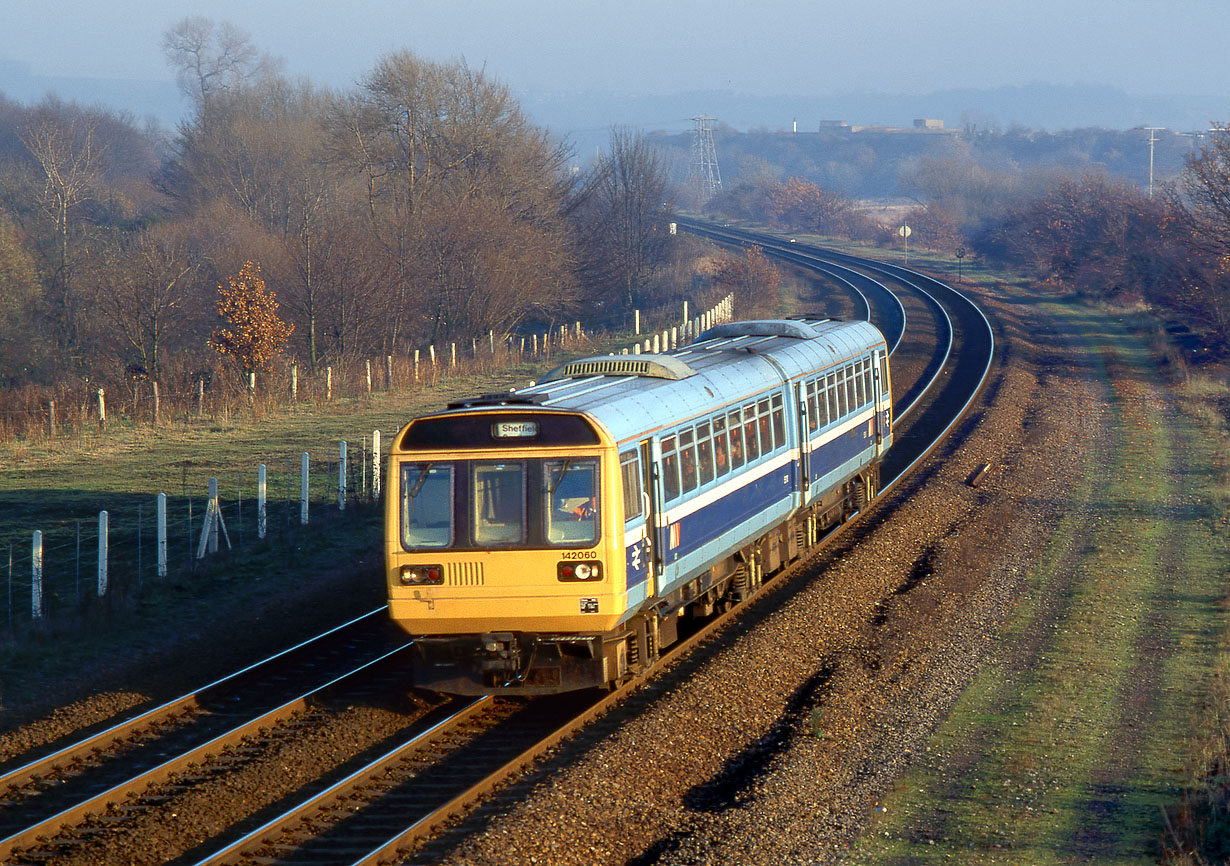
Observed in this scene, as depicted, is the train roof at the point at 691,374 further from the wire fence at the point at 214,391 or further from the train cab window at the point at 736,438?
the wire fence at the point at 214,391

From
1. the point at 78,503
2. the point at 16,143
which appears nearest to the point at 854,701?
the point at 78,503

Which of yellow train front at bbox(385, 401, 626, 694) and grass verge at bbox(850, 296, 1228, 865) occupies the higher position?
yellow train front at bbox(385, 401, 626, 694)

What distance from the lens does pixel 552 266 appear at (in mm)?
49031

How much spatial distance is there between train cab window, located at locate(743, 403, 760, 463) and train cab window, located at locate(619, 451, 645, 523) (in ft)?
10.8

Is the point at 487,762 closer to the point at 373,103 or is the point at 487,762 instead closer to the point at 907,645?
the point at 907,645

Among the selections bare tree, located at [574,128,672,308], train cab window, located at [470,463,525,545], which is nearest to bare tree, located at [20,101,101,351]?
bare tree, located at [574,128,672,308]

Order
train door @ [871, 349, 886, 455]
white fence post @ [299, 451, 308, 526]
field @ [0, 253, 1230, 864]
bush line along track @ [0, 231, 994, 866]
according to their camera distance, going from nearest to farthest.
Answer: bush line along track @ [0, 231, 994, 866] → field @ [0, 253, 1230, 864] → white fence post @ [299, 451, 308, 526] → train door @ [871, 349, 886, 455]

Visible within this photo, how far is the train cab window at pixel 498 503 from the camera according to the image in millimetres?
10734

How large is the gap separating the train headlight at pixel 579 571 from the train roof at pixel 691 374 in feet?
3.74

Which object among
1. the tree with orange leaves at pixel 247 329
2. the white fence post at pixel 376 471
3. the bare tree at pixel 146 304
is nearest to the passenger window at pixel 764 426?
the white fence post at pixel 376 471

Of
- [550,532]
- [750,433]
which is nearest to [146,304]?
[750,433]

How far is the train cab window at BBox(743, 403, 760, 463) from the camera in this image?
14.5m

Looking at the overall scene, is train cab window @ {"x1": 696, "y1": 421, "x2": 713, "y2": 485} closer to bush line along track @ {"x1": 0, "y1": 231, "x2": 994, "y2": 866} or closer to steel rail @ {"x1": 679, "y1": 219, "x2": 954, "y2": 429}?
bush line along track @ {"x1": 0, "y1": 231, "x2": 994, "y2": 866}

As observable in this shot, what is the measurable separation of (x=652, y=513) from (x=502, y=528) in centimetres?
162
